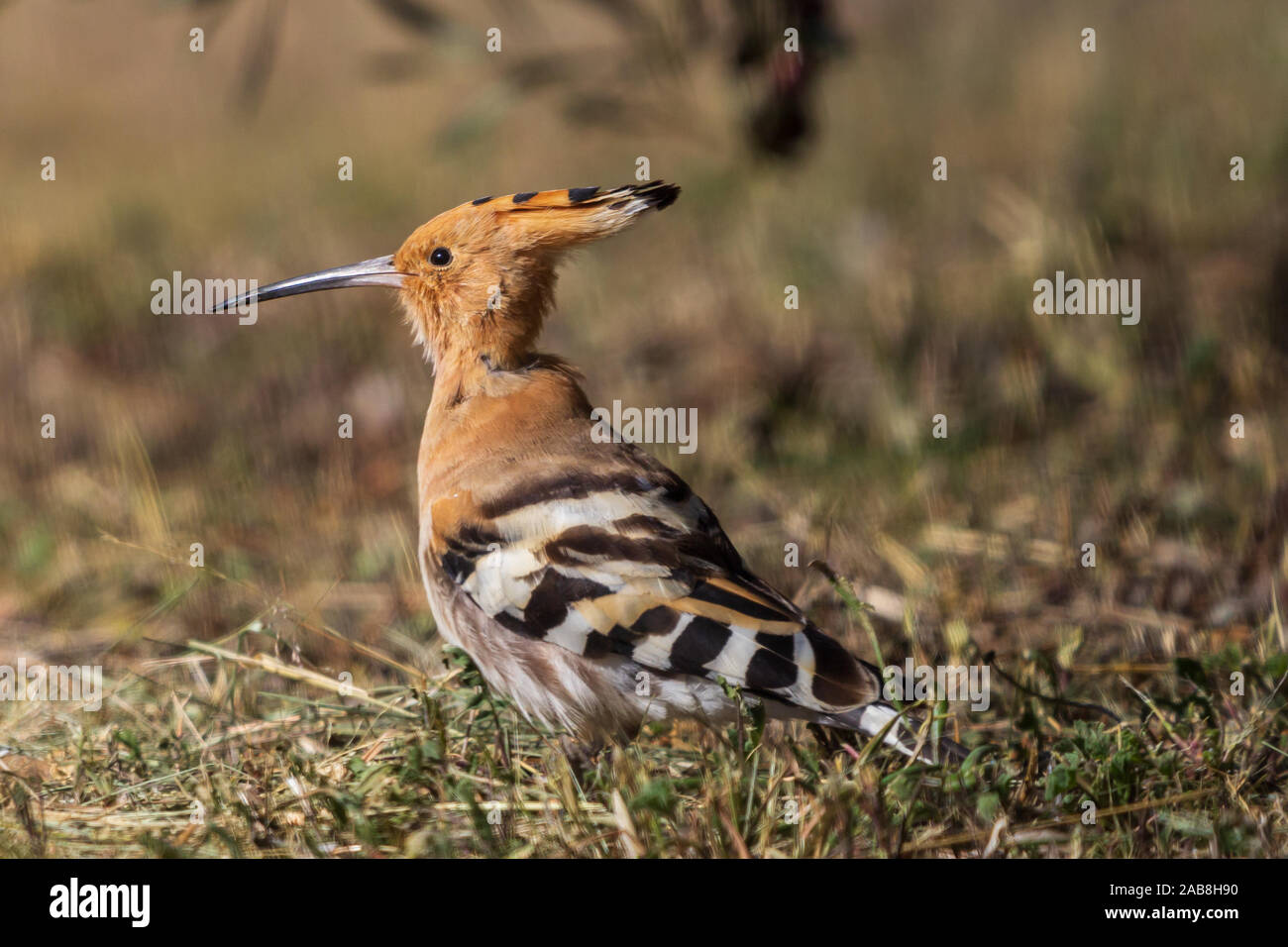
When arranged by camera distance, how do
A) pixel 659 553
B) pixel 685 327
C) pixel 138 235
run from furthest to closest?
1. pixel 138 235
2. pixel 685 327
3. pixel 659 553

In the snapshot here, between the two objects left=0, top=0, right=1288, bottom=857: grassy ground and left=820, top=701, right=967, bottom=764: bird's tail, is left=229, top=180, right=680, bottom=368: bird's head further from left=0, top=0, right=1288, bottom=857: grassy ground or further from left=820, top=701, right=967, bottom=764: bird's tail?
left=820, top=701, right=967, bottom=764: bird's tail

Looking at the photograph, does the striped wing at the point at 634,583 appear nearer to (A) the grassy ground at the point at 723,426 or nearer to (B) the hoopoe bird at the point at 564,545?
(B) the hoopoe bird at the point at 564,545

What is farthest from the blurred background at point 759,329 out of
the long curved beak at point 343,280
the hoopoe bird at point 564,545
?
the hoopoe bird at point 564,545

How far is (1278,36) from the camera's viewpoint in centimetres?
681

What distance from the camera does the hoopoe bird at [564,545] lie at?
2367mm

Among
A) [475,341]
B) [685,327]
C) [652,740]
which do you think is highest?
[685,327]

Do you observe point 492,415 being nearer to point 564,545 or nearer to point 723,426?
point 564,545

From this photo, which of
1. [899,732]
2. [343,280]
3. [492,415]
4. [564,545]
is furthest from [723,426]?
[899,732]

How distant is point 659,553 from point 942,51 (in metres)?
6.11

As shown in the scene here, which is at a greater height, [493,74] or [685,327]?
[493,74]

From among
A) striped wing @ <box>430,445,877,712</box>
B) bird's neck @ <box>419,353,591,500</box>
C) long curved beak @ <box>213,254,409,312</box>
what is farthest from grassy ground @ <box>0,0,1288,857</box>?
long curved beak @ <box>213,254,409,312</box>

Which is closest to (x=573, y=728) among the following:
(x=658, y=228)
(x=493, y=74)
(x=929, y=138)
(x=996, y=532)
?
(x=996, y=532)

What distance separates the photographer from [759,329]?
5145mm

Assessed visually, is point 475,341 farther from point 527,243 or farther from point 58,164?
point 58,164
